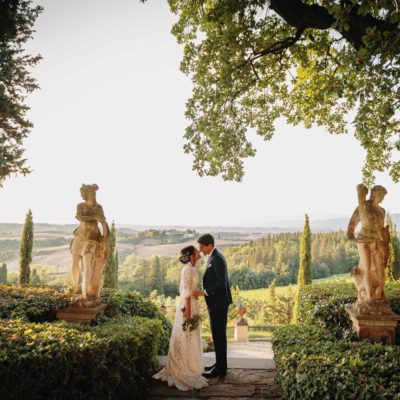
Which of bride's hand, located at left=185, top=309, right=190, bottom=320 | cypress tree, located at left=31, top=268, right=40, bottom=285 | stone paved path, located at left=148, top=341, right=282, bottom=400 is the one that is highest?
bride's hand, located at left=185, top=309, right=190, bottom=320

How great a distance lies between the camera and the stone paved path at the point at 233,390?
469cm

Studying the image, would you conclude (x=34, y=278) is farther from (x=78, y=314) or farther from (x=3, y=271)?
(x=78, y=314)

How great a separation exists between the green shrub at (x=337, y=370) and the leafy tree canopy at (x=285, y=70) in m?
3.99

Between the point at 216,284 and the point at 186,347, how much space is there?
3.44ft

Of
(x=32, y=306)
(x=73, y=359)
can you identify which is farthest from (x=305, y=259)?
(x=73, y=359)

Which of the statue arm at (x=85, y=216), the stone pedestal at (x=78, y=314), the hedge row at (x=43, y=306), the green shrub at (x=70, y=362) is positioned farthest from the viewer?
the statue arm at (x=85, y=216)

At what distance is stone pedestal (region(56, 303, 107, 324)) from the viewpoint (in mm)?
5938

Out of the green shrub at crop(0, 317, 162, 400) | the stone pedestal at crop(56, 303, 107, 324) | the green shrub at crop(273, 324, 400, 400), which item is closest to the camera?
the green shrub at crop(273, 324, 400, 400)

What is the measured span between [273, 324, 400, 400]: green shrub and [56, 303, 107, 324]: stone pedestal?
323 cm

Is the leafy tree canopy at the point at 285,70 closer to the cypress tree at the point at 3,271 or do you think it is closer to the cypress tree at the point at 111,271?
the cypress tree at the point at 111,271

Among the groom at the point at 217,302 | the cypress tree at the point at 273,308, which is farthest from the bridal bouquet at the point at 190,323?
the cypress tree at the point at 273,308

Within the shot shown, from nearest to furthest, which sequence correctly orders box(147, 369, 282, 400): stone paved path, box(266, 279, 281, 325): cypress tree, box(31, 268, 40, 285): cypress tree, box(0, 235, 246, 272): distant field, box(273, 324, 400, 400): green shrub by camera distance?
box(273, 324, 400, 400): green shrub
box(147, 369, 282, 400): stone paved path
box(266, 279, 281, 325): cypress tree
box(31, 268, 40, 285): cypress tree
box(0, 235, 246, 272): distant field

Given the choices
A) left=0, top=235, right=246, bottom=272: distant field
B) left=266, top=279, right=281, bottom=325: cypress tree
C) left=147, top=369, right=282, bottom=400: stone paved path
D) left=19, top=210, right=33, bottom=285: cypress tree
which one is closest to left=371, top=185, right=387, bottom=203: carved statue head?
left=147, top=369, right=282, bottom=400: stone paved path

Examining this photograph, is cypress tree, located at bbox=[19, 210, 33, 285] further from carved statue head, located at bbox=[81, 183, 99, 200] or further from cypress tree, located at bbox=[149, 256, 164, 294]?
carved statue head, located at bbox=[81, 183, 99, 200]
